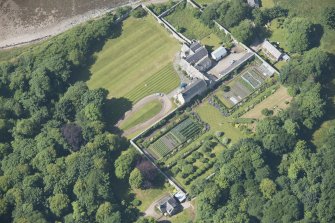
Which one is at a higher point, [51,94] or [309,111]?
[51,94]

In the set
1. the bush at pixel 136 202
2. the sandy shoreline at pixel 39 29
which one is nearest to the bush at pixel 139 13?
the sandy shoreline at pixel 39 29

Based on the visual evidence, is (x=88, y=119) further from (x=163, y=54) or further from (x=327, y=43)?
(x=327, y=43)

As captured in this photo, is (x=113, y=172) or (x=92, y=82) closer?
(x=113, y=172)

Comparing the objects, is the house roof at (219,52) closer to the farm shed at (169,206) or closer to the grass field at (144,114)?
the grass field at (144,114)

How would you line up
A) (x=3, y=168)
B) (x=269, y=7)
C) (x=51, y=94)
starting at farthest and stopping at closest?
(x=269, y=7) < (x=51, y=94) < (x=3, y=168)

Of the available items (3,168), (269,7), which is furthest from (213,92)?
(3,168)

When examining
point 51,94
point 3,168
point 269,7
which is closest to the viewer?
point 3,168

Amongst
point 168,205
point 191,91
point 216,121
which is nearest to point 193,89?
point 191,91
